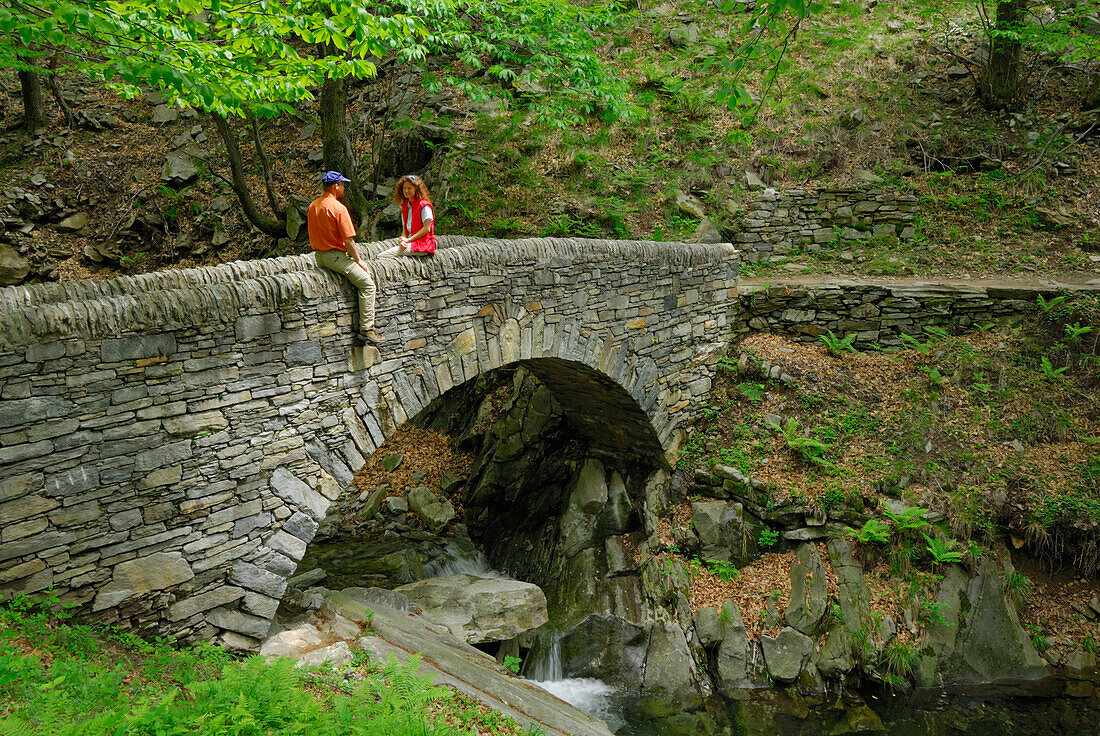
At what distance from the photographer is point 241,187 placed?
36.4ft

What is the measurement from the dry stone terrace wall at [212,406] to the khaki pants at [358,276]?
14cm

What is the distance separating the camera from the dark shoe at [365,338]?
5.71 m

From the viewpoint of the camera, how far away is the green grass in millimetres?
3287

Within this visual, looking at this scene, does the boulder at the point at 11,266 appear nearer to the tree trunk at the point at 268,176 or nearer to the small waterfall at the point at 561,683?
the tree trunk at the point at 268,176

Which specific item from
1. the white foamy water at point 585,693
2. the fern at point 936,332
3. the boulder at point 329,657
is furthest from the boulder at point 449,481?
Answer: the fern at point 936,332

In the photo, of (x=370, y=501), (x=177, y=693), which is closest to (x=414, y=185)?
(x=177, y=693)

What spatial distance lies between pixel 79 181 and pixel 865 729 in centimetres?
1656

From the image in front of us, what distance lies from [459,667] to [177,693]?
8.59 ft

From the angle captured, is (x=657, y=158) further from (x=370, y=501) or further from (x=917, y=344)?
(x=370, y=501)

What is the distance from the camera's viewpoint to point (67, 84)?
1574cm

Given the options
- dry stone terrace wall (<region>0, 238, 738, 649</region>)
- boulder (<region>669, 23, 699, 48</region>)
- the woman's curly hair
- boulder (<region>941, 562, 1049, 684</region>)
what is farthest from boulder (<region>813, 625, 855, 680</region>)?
boulder (<region>669, 23, 699, 48</region>)

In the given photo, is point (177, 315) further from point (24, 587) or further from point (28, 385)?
point (24, 587)

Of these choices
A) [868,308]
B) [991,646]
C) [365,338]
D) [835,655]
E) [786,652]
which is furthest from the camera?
[868,308]

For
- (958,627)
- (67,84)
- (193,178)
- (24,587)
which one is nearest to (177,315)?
(24,587)
